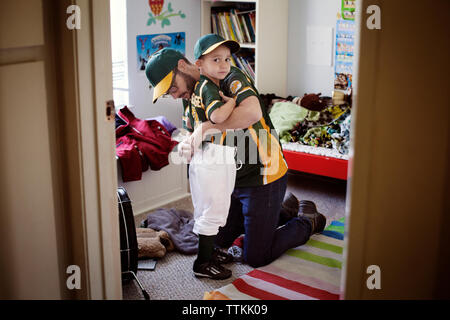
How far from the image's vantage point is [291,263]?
9.46ft

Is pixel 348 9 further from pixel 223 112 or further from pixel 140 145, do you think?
pixel 223 112

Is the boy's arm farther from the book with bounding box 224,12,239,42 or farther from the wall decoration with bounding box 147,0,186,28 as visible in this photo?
the book with bounding box 224,12,239,42

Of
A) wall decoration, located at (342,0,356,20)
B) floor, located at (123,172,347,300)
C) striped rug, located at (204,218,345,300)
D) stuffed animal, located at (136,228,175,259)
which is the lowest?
floor, located at (123,172,347,300)

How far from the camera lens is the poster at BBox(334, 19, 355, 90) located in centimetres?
434

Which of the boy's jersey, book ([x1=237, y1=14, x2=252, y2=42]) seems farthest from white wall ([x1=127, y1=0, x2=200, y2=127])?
the boy's jersey

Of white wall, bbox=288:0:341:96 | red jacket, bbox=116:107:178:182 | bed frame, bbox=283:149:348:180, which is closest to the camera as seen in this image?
red jacket, bbox=116:107:178:182

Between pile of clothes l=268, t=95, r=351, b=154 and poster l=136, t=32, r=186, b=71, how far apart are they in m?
0.99

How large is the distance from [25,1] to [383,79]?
1095mm

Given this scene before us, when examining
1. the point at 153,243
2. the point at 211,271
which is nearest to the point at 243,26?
the point at 153,243

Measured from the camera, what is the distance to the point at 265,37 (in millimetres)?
4551

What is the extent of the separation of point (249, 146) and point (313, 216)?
0.72 meters

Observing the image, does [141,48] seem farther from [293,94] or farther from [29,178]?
[29,178]

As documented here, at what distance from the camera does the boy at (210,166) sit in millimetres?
2652
